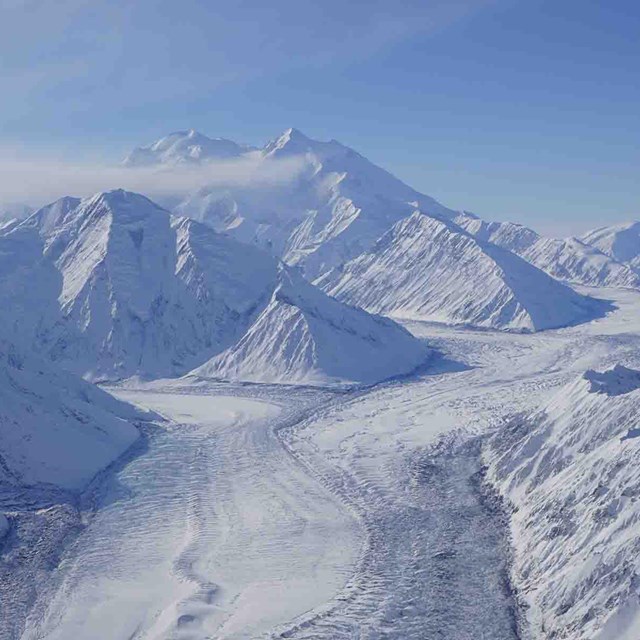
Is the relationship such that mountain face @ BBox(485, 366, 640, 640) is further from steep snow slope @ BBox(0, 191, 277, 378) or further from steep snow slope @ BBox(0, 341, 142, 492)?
steep snow slope @ BBox(0, 191, 277, 378)

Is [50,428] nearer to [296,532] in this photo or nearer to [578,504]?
[296,532]

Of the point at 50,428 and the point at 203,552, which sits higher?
the point at 50,428

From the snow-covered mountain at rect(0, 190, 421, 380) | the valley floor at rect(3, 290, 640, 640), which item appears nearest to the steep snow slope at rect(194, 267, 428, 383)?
the snow-covered mountain at rect(0, 190, 421, 380)

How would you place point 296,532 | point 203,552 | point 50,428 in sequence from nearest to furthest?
point 203,552 < point 296,532 < point 50,428

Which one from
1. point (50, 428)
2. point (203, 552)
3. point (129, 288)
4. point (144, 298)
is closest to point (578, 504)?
point (203, 552)

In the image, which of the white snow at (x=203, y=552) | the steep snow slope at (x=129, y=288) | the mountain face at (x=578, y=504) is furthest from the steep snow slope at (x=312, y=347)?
the mountain face at (x=578, y=504)
